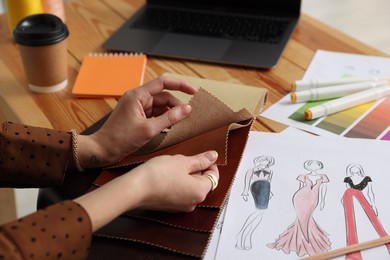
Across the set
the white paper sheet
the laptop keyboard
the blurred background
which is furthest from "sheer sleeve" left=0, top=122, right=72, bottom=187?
the blurred background

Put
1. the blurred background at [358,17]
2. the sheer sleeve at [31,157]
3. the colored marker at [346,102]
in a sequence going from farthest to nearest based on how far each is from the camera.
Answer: the blurred background at [358,17] → the colored marker at [346,102] → the sheer sleeve at [31,157]

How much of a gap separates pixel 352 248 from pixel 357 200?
96 millimetres

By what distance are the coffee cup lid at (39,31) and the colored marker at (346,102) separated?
0.46 meters

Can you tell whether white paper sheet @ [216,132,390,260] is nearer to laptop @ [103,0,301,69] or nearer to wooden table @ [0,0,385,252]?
wooden table @ [0,0,385,252]

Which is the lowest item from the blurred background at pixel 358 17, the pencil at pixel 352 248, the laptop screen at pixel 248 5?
the blurred background at pixel 358 17

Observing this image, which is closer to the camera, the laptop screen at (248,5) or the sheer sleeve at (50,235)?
the sheer sleeve at (50,235)

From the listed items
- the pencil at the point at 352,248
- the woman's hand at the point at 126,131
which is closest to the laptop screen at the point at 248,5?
the woman's hand at the point at 126,131

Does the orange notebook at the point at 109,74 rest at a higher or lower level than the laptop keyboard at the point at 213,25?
lower

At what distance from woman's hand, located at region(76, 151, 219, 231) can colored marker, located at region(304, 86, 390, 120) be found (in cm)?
26

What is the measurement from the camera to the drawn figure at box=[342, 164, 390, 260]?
71 cm

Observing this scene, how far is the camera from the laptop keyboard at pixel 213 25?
1.20m

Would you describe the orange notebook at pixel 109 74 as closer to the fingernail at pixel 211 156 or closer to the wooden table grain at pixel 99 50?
the wooden table grain at pixel 99 50

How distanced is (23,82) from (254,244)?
607mm

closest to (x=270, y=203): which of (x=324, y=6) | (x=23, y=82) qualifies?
(x=23, y=82)
